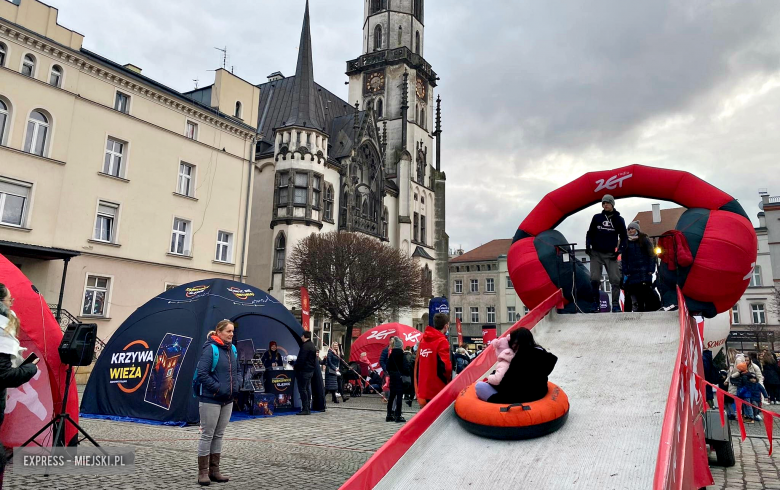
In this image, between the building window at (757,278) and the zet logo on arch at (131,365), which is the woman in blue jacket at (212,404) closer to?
the zet logo on arch at (131,365)

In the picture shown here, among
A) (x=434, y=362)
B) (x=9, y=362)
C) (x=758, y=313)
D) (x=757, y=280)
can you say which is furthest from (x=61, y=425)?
(x=757, y=280)

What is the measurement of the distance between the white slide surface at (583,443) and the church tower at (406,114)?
39.2 meters

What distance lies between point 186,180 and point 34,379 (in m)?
21.0

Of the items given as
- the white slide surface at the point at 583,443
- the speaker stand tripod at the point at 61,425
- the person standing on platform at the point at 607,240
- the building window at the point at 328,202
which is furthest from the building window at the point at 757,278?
the speaker stand tripod at the point at 61,425

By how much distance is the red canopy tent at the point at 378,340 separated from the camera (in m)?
21.1

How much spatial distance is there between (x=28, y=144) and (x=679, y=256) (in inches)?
866

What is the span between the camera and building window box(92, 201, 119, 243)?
22.6 metres

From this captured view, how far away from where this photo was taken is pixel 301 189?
35906 mm

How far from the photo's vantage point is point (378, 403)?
16.5m

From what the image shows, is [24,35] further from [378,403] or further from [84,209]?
[378,403]

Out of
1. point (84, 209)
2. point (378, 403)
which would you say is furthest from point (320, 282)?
point (378, 403)

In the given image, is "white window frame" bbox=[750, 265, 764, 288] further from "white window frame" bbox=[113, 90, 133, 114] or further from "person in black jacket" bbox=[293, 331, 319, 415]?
"white window frame" bbox=[113, 90, 133, 114]

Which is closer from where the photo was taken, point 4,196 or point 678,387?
point 678,387

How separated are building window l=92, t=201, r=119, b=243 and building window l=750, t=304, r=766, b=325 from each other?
5492 centimetres
